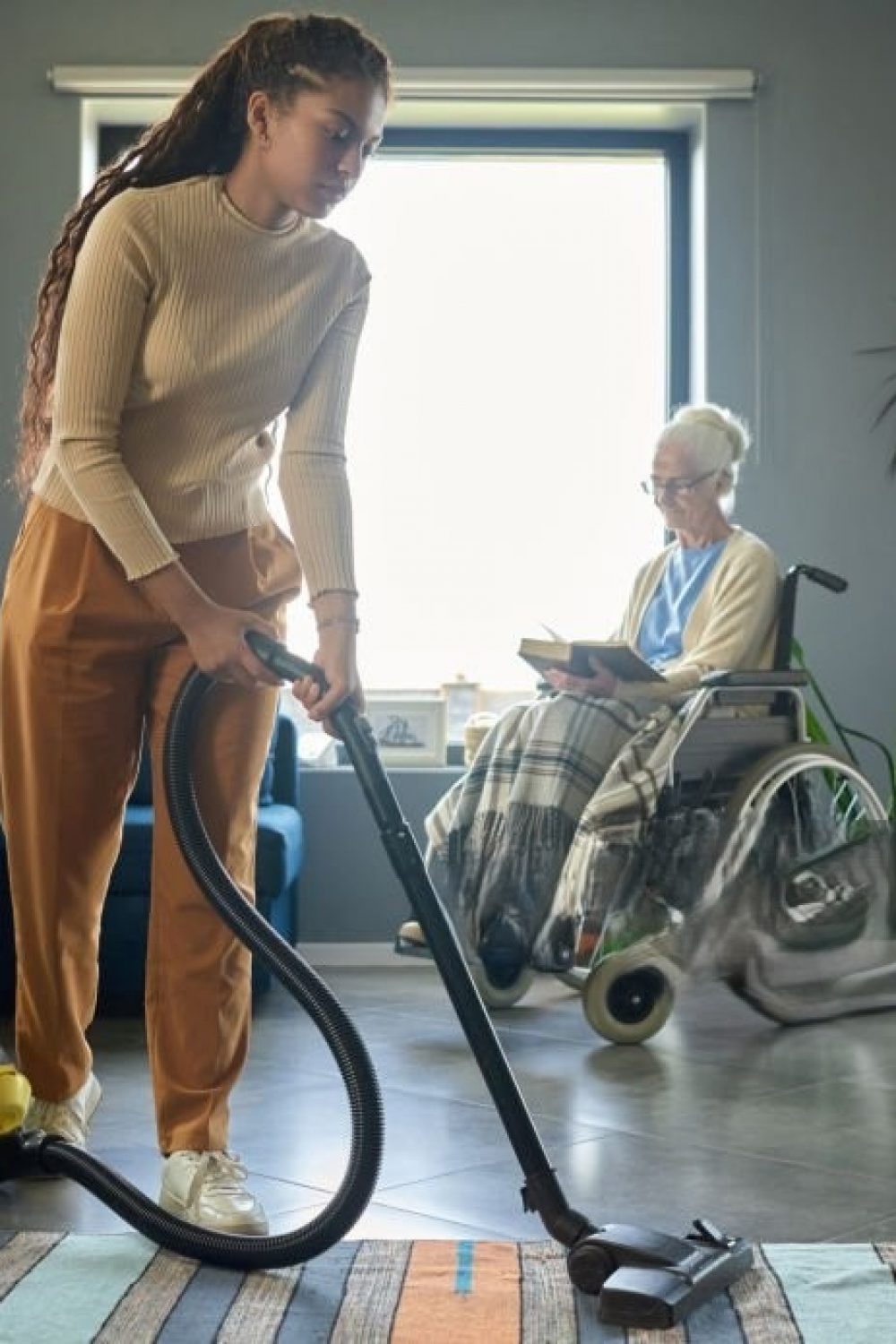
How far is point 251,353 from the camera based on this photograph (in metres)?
2.00

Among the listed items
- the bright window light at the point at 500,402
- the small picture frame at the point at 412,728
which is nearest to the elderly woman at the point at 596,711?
the small picture frame at the point at 412,728

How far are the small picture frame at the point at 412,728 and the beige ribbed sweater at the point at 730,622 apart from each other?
0.91m

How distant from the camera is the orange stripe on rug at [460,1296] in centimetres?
167

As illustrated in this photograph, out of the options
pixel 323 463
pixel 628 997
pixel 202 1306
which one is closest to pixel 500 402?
pixel 628 997

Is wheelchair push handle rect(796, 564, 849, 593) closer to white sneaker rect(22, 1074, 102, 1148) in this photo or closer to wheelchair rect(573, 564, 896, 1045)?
wheelchair rect(573, 564, 896, 1045)

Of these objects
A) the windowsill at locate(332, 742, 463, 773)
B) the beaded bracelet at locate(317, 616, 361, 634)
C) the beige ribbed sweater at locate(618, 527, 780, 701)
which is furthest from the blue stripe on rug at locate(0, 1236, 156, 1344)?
the windowsill at locate(332, 742, 463, 773)

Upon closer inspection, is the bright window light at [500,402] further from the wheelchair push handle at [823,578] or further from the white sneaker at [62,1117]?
the white sneaker at [62,1117]

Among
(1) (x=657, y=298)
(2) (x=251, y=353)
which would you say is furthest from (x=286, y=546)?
(1) (x=657, y=298)

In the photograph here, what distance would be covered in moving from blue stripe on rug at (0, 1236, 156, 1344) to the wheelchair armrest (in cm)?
180

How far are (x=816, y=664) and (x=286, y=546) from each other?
269 cm

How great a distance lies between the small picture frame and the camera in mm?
4629

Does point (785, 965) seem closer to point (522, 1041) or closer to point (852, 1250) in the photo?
point (522, 1041)

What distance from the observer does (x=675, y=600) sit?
13.1 ft

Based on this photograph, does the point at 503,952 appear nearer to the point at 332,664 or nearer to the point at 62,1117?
the point at 62,1117
